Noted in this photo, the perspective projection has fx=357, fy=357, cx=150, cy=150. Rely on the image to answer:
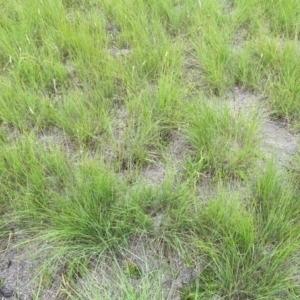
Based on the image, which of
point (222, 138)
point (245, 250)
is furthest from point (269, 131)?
point (245, 250)

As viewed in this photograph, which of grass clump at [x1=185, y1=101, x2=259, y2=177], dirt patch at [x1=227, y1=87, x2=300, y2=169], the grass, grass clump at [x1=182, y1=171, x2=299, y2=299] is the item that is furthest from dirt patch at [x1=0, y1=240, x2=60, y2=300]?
dirt patch at [x1=227, y1=87, x2=300, y2=169]

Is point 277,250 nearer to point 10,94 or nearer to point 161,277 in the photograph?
point 161,277

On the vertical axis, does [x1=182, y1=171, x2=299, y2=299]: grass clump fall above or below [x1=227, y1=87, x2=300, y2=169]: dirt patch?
below

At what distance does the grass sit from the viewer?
150 cm

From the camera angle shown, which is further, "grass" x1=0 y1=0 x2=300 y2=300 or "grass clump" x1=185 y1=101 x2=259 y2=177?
"grass clump" x1=185 y1=101 x2=259 y2=177

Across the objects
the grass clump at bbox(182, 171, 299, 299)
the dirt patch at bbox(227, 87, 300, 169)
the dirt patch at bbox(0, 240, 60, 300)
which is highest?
the dirt patch at bbox(227, 87, 300, 169)

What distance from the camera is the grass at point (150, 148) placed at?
1.50 meters

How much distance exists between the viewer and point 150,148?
205 centimetres

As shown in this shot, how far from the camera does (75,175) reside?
5.88 ft

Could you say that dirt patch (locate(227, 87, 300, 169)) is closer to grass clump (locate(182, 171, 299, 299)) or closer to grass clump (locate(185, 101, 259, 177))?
grass clump (locate(185, 101, 259, 177))

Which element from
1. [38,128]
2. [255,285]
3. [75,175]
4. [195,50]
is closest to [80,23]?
[195,50]

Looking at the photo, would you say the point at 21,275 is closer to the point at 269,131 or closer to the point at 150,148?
the point at 150,148

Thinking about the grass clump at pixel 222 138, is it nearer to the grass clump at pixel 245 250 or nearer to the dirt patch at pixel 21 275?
the grass clump at pixel 245 250

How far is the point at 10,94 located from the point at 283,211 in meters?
1.72
